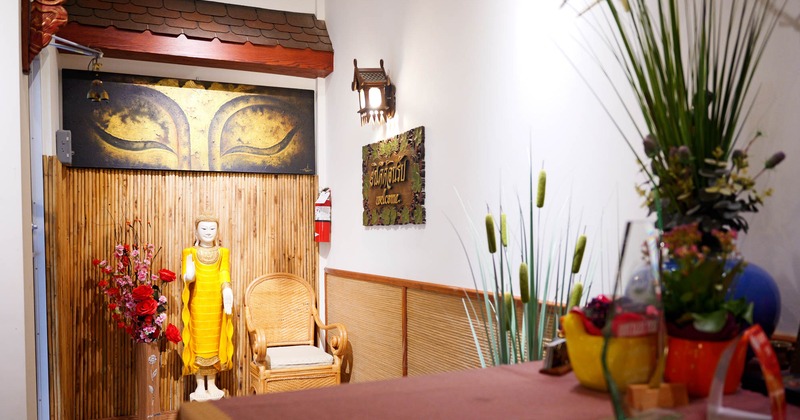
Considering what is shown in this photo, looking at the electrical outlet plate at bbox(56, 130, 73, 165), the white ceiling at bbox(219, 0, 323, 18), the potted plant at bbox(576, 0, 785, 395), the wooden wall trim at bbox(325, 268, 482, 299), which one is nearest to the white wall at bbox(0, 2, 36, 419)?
the electrical outlet plate at bbox(56, 130, 73, 165)

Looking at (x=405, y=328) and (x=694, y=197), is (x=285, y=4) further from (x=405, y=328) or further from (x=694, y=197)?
(x=694, y=197)

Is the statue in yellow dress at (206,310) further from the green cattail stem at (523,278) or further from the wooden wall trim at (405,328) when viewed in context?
the green cattail stem at (523,278)

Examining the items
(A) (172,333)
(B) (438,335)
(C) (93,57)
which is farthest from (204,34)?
(B) (438,335)

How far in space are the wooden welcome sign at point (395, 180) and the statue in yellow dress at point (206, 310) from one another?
126 centimetres

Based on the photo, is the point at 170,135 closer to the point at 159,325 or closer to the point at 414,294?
the point at 159,325

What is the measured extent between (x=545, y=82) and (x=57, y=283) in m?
3.25

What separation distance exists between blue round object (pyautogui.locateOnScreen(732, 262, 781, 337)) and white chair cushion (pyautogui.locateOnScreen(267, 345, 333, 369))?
→ 366cm

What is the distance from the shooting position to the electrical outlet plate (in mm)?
4438

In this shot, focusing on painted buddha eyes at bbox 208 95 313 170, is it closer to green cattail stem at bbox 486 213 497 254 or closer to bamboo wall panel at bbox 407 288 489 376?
bamboo wall panel at bbox 407 288 489 376

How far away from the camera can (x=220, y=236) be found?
5.33m

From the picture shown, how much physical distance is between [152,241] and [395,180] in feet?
7.08

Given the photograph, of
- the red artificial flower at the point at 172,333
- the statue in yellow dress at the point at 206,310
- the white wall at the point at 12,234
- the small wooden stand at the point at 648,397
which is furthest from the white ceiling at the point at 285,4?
the small wooden stand at the point at 648,397

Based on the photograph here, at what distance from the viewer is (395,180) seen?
4164mm

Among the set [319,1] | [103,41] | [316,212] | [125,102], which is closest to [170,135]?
[125,102]
